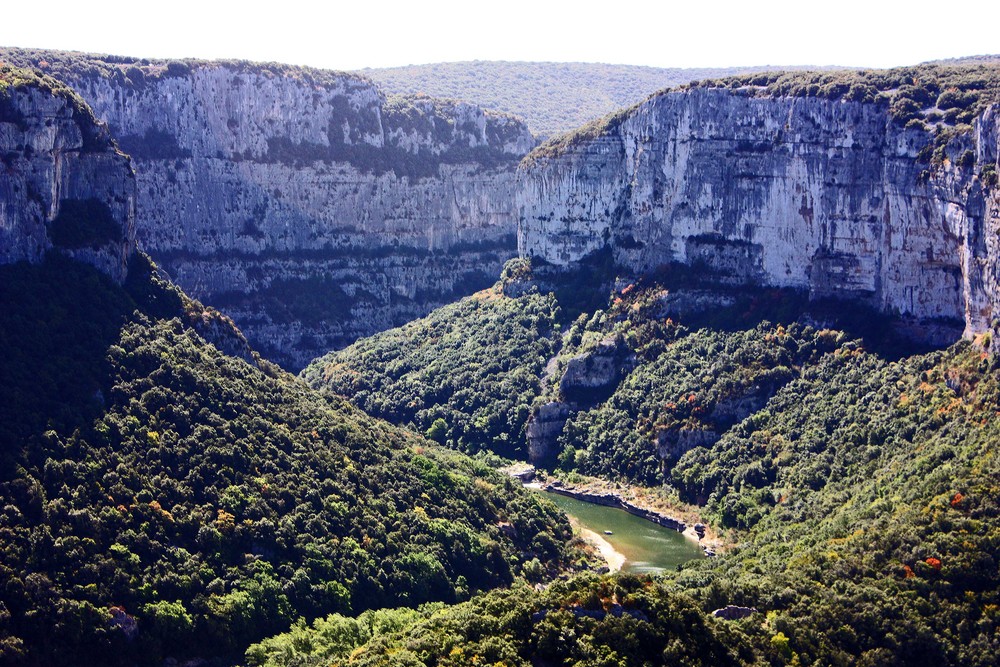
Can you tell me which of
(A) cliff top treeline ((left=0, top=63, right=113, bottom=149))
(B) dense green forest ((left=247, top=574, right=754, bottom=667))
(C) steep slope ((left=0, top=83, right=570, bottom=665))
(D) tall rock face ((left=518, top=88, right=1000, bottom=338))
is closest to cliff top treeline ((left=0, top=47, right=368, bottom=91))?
(D) tall rock face ((left=518, top=88, right=1000, bottom=338))

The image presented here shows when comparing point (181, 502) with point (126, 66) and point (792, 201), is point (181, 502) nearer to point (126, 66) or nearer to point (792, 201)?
point (792, 201)

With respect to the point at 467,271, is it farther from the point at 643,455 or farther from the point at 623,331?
the point at 643,455

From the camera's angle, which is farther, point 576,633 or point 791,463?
point 791,463

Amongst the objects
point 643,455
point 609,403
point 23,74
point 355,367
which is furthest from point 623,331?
point 23,74

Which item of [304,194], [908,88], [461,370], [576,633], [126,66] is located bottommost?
[461,370]

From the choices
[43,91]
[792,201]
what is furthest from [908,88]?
[43,91]

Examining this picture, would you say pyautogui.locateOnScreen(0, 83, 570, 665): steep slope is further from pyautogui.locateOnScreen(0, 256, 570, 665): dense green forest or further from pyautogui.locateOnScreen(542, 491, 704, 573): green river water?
pyautogui.locateOnScreen(542, 491, 704, 573): green river water

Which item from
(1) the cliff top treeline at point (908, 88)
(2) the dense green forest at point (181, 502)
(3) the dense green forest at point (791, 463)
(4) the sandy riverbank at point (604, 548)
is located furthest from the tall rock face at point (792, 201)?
(2) the dense green forest at point (181, 502)
